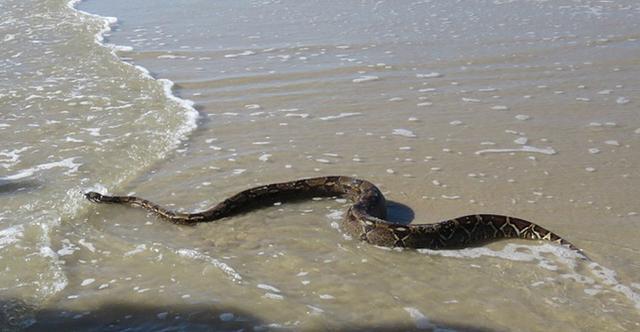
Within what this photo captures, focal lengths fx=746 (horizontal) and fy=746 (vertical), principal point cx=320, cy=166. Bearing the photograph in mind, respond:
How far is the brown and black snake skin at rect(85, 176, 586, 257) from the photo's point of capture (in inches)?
266

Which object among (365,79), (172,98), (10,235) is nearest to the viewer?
(10,235)

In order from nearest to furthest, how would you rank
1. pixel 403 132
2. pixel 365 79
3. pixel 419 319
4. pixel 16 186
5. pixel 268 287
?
1. pixel 419 319
2. pixel 268 287
3. pixel 16 186
4. pixel 403 132
5. pixel 365 79

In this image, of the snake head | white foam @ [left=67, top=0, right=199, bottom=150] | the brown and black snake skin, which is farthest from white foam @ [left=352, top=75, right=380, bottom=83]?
the snake head

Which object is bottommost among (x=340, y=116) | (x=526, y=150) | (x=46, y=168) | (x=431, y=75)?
(x=46, y=168)

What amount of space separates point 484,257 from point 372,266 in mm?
1007

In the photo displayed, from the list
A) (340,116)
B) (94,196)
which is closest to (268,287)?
(94,196)

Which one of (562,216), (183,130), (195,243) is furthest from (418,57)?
(195,243)

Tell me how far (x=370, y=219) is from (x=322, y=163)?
2141 millimetres

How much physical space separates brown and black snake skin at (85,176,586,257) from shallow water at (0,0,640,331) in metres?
0.13

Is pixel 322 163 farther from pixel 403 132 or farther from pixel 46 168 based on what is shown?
pixel 46 168

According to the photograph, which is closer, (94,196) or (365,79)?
(94,196)

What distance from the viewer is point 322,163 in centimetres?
898

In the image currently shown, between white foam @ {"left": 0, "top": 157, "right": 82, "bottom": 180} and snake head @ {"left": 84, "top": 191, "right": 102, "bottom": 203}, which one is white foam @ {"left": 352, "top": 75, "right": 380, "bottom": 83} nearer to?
white foam @ {"left": 0, "top": 157, "right": 82, "bottom": 180}

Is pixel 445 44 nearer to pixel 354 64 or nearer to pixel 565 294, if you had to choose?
pixel 354 64
